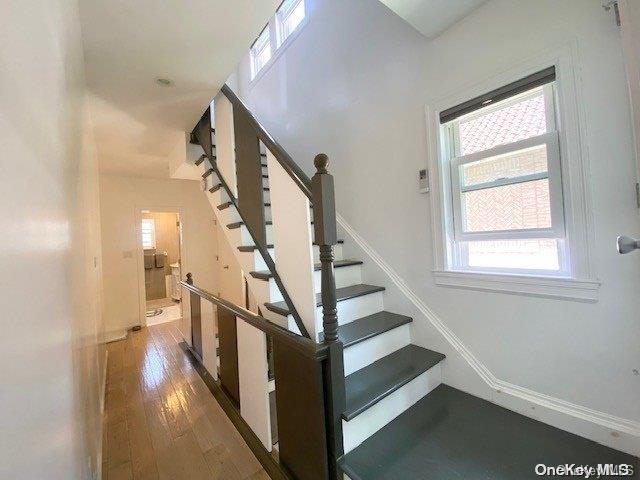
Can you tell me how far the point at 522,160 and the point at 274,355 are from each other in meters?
1.85

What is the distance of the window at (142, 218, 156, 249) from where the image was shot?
23.5 ft

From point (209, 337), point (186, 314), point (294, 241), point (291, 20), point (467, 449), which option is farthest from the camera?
point (186, 314)

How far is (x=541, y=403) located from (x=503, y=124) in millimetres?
1625

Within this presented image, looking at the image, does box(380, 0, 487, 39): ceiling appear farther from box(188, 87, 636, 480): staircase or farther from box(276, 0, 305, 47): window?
box(276, 0, 305, 47): window

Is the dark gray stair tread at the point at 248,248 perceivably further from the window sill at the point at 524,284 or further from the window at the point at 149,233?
the window at the point at 149,233

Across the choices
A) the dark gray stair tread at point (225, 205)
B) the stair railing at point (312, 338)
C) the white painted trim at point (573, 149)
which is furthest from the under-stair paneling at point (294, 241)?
the white painted trim at point (573, 149)

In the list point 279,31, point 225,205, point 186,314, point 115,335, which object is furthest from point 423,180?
point 115,335

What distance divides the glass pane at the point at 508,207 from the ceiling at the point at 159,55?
1.71 meters

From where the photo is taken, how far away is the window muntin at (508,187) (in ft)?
4.84

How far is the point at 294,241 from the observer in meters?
1.56

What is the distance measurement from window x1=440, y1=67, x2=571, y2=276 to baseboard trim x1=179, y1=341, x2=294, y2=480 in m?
1.69

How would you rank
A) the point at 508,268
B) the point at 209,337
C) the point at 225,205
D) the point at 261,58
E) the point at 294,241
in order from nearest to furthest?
the point at 294,241 < the point at 508,268 < the point at 225,205 < the point at 209,337 < the point at 261,58

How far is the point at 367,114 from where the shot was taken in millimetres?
2375

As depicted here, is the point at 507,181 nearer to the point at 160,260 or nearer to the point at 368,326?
the point at 368,326
